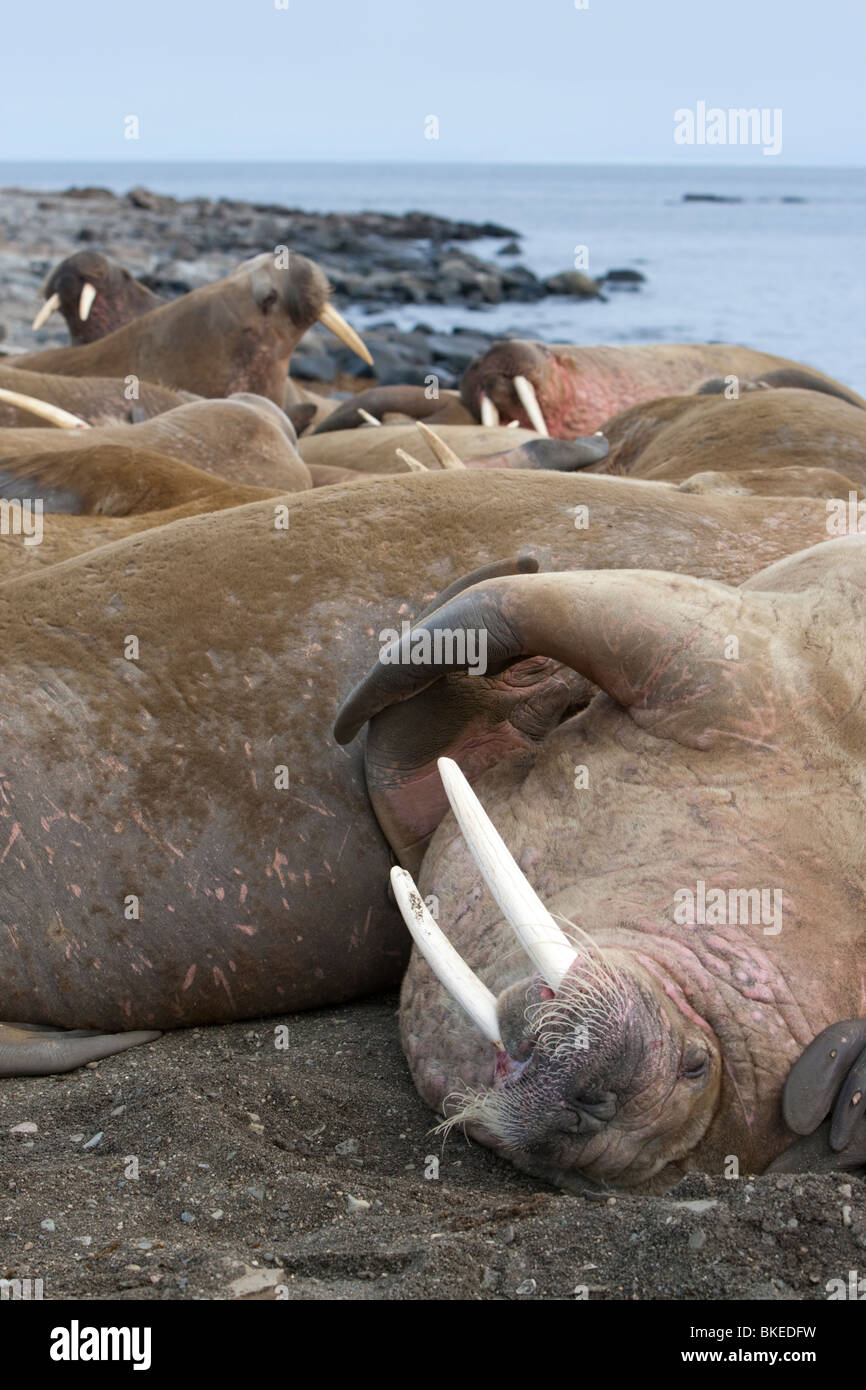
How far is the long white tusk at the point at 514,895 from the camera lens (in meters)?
2.48

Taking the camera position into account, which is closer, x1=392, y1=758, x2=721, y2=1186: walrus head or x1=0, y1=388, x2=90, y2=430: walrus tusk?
x1=392, y1=758, x2=721, y2=1186: walrus head

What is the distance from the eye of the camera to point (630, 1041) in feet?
8.13

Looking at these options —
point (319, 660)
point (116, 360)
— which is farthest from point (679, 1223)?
point (116, 360)

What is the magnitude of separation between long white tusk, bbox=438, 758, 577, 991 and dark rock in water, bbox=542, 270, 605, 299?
32973 millimetres

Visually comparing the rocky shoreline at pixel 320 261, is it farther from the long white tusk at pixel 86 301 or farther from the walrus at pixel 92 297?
the long white tusk at pixel 86 301

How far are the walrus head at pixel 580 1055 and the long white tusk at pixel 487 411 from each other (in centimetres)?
703

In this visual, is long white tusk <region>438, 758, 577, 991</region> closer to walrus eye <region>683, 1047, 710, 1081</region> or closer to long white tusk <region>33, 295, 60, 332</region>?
walrus eye <region>683, 1047, 710, 1081</region>

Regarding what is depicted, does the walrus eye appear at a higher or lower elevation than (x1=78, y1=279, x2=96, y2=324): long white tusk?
lower

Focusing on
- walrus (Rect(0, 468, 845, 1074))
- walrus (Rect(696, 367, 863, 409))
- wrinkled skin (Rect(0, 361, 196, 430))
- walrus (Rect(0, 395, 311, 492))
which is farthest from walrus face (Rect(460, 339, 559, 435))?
walrus (Rect(0, 468, 845, 1074))

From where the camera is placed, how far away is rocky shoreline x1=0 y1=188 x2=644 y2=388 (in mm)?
18609

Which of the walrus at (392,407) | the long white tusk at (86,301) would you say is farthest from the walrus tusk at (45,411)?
the long white tusk at (86,301)

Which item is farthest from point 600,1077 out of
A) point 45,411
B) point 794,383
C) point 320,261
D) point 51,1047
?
point 320,261

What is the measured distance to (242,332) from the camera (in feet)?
30.8

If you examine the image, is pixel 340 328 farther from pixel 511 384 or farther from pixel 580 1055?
pixel 580 1055
